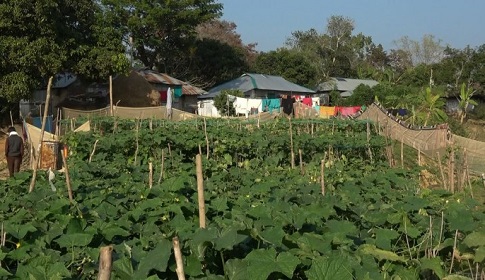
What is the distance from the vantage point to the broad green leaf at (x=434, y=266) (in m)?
3.41

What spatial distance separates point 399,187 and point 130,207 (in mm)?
3594

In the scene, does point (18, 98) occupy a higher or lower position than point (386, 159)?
higher

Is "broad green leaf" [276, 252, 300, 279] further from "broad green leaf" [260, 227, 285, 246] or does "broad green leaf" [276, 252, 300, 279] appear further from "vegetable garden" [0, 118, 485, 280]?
"broad green leaf" [260, 227, 285, 246]

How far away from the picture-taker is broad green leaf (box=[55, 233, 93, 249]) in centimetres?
347

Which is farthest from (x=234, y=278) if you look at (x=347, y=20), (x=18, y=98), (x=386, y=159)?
(x=347, y=20)

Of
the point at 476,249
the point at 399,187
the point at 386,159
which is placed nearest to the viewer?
the point at 476,249

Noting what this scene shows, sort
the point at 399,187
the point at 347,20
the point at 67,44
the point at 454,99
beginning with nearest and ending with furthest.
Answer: the point at 399,187 → the point at 67,44 → the point at 454,99 → the point at 347,20

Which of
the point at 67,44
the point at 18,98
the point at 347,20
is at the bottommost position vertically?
the point at 18,98

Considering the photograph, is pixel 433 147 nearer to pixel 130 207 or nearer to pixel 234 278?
pixel 130 207

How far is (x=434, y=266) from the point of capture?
11.4ft

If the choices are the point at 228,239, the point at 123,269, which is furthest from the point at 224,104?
the point at 123,269

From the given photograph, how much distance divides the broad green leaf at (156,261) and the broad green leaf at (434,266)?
148 centimetres

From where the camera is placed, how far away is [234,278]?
2.90 m

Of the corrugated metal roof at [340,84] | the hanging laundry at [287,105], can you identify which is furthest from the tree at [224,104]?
the corrugated metal roof at [340,84]
